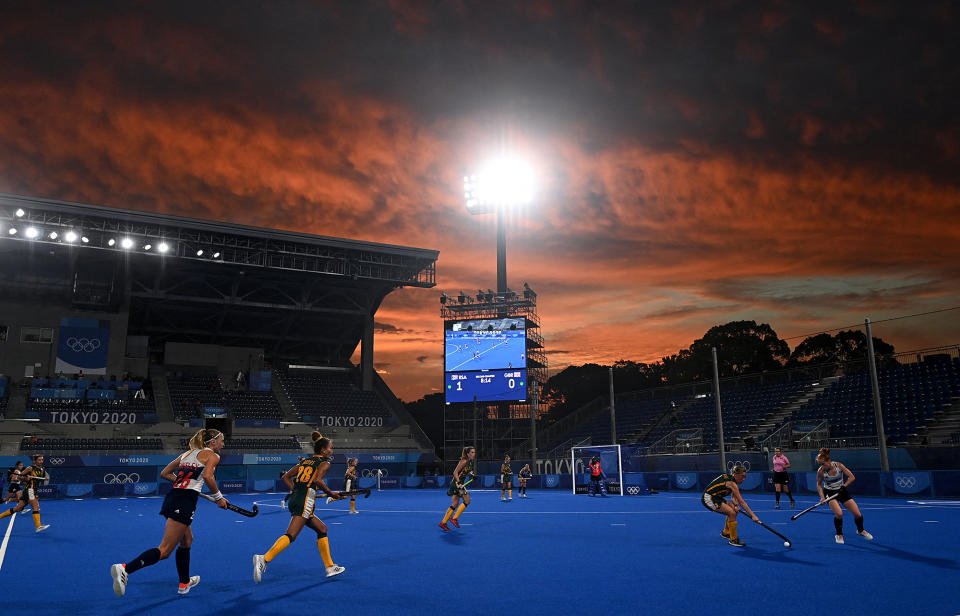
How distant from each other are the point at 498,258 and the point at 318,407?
19353 mm

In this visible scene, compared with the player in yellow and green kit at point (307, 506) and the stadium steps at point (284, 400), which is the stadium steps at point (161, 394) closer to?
the stadium steps at point (284, 400)

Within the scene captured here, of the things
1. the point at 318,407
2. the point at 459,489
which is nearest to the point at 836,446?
the point at 459,489

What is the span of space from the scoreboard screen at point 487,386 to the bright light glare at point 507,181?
14377 millimetres

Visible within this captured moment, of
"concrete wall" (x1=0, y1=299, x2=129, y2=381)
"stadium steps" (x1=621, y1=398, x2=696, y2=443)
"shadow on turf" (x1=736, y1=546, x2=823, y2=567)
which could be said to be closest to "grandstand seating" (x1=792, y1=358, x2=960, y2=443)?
"stadium steps" (x1=621, y1=398, x2=696, y2=443)

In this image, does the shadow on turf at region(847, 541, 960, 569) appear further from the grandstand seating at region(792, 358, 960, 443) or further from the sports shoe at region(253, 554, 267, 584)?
the grandstand seating at region(792, 358, 960, 443)

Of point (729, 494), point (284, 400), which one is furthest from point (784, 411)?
point (284, 400)

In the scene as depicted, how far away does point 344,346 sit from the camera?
66.5m

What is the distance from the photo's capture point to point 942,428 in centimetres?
3369

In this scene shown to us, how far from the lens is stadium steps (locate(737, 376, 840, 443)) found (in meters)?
41.4

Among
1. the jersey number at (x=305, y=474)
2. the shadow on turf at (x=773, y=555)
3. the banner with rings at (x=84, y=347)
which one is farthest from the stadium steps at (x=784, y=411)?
the banner with rings at (x=84, y=347)

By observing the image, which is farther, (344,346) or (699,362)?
(699,362)

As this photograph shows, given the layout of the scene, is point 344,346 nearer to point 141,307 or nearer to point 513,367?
point 141,307

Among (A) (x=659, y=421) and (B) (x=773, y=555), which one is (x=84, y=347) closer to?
(A) (x=659, y=421)

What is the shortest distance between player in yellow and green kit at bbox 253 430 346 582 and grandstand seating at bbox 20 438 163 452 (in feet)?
135
